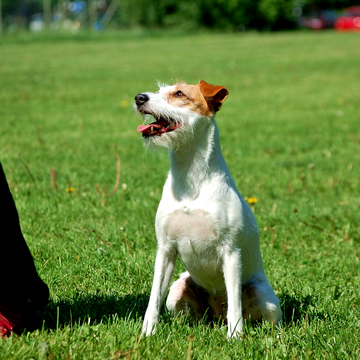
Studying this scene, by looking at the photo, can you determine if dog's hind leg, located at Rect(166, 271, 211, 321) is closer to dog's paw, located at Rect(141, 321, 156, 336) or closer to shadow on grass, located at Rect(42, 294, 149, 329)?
shadow on grass, located at Rect(42, 294, 149, 329)

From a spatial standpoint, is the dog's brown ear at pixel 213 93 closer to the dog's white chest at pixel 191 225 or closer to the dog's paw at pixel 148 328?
the dog's white chest at pixel 191 225

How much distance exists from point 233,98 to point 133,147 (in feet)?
17.1

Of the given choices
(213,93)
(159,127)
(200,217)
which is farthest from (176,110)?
(200,217)

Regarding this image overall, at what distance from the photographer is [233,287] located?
3.30 meters

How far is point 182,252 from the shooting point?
3.42m

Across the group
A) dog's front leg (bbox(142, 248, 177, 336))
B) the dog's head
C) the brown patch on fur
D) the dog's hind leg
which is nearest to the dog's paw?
dog's front leg (bbox(142, 248, 177, 336))

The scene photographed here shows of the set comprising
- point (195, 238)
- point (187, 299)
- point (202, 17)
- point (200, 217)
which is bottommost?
point (202, 17)

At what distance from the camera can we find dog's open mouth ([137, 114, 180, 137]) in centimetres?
339

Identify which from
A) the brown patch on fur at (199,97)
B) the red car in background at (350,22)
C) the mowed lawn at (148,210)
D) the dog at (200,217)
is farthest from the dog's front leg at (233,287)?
the red car in background at (350,22)

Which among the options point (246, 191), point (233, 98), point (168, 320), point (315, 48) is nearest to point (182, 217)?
point (168, 320)

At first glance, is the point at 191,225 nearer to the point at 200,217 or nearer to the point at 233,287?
the point at 200,217

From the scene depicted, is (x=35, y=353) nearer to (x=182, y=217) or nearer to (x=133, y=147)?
(x=182, y=217)

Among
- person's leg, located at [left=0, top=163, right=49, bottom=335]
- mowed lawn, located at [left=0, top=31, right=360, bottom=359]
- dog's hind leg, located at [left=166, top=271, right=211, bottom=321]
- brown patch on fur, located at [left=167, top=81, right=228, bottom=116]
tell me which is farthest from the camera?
dog's hind leg, located at [left=166, top=271, right=211, bottom=321]

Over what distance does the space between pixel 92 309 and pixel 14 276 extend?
753 mm
